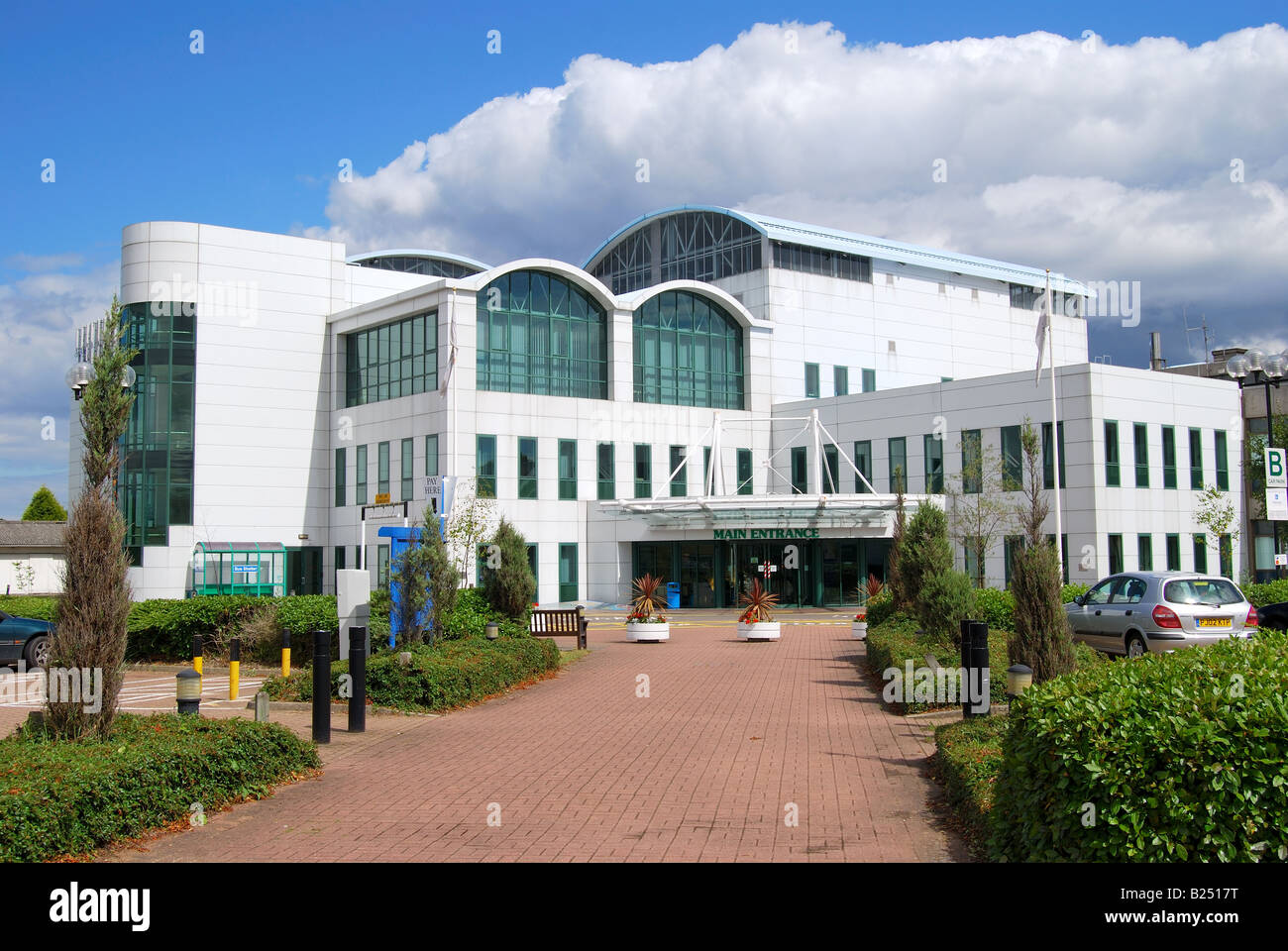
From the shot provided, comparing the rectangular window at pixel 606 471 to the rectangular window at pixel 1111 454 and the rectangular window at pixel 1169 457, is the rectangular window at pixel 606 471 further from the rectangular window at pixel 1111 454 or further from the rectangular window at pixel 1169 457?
the rectangular window at pixel 1169 457

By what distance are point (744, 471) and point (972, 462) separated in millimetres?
12067

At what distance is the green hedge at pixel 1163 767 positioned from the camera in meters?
5.09

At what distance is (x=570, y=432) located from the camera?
4441 cm

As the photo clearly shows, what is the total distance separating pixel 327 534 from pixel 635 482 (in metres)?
13.8

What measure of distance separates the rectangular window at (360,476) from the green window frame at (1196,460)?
32886 millimetres

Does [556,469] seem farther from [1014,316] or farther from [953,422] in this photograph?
[1014,316]

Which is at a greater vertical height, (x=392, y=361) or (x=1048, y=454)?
(x=392, y=361)

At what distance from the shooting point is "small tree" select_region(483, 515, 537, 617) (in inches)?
→ 809

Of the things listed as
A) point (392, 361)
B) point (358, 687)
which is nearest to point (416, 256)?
point (392, 361)

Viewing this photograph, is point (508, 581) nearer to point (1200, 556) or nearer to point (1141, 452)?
point (1141, 452)

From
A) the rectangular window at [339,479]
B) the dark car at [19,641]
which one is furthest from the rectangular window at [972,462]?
the dark car at [19,641]

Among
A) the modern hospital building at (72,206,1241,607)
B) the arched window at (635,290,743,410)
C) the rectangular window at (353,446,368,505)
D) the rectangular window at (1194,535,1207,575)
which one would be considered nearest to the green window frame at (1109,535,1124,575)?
the modern hospital building at (72,206,1241,607)

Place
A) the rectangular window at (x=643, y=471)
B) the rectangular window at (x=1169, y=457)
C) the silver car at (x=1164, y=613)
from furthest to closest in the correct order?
the rectangular window at (x=643, y=471)
the rectangular window at (x=1169, y=457)
the silver car at (x=1164, y=613)

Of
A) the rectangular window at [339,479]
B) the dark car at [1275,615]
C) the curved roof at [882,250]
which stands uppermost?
the curved roof at [882,250]
